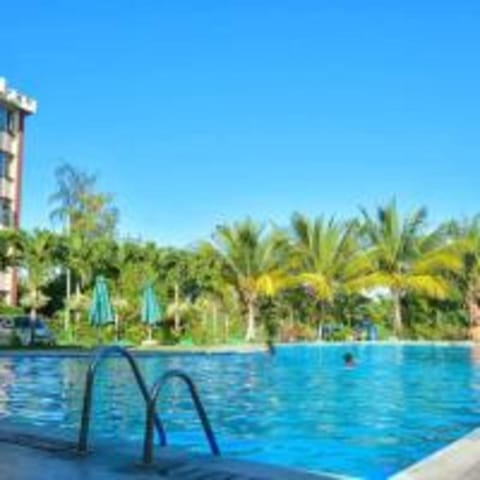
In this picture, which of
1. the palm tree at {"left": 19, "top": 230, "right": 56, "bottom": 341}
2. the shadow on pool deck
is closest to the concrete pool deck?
the shadow on pool deck

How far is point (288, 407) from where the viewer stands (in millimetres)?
13508

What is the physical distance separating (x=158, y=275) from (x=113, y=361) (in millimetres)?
12749

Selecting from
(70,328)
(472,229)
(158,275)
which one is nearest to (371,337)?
(472,229)

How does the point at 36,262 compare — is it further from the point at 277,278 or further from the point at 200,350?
the point at 277,278

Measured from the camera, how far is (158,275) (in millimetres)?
35406

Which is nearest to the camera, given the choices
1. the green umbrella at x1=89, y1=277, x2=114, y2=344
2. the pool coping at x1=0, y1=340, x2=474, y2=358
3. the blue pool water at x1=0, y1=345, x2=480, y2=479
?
the blue pool water at x1=0, y1=345, x2=480, y2=479

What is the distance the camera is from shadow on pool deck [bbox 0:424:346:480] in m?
5.07

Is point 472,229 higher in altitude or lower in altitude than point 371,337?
higher

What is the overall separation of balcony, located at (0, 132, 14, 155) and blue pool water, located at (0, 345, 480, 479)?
21020 mm

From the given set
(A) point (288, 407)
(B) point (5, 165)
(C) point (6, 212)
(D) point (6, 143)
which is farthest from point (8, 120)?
(A) point (288, 407)

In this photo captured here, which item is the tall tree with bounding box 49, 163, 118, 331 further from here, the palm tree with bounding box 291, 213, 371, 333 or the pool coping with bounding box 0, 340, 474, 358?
the pool coping with bounding box 0, 340, 474, 358

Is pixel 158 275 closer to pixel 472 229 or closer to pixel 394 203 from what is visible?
pixel 394 203

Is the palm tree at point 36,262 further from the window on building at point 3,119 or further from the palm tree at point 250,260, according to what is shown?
the window on building at point 3,119

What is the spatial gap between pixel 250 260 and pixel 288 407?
26.1m
